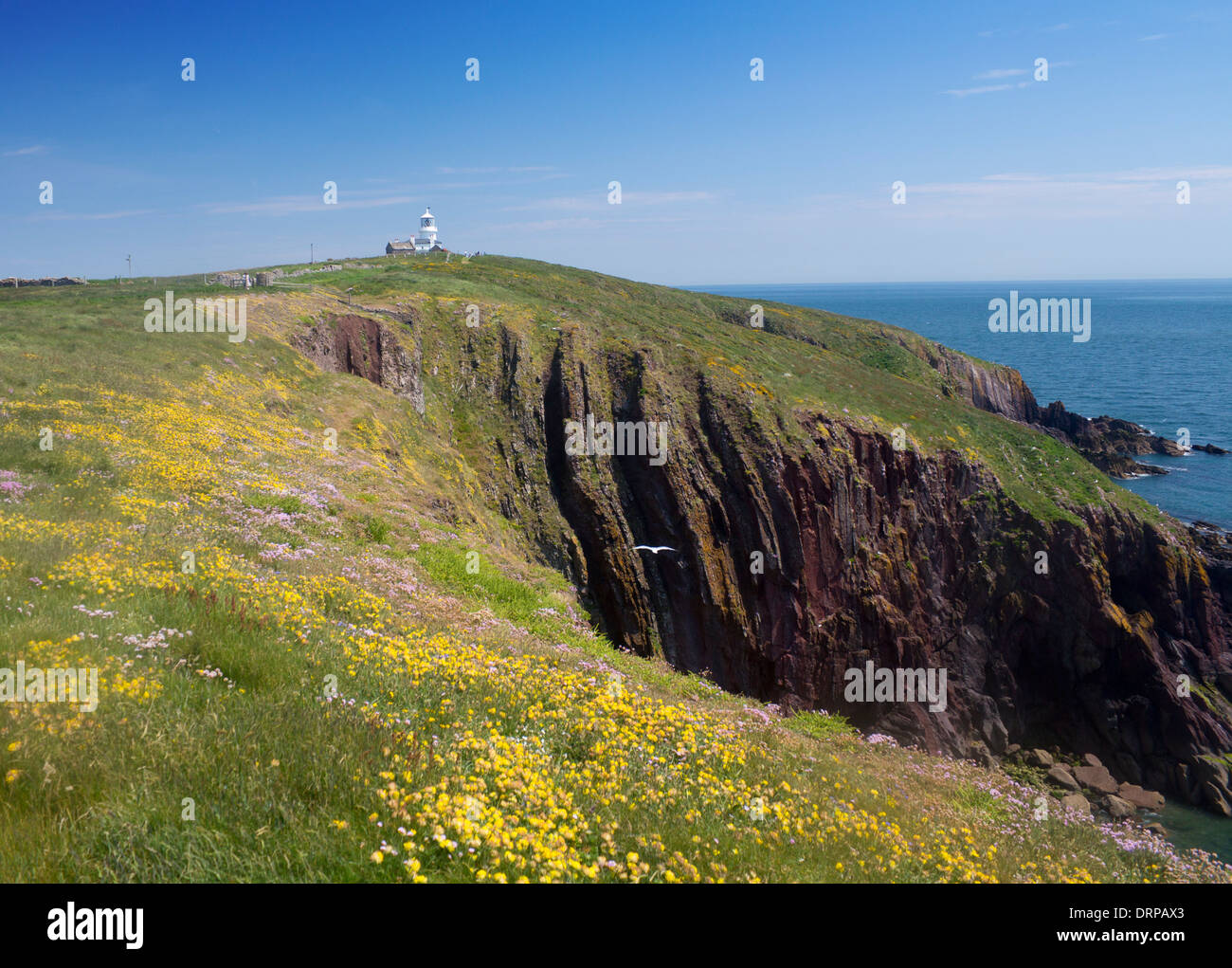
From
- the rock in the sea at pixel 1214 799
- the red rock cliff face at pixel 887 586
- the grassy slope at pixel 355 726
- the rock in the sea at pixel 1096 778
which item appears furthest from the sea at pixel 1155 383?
the grassy slope at pixel 355 726

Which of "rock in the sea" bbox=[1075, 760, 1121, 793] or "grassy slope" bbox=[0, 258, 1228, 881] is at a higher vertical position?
"grassy slope" bbox=[0, 258, 1228, 881]

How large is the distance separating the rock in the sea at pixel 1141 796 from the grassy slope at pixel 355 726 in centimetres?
2288

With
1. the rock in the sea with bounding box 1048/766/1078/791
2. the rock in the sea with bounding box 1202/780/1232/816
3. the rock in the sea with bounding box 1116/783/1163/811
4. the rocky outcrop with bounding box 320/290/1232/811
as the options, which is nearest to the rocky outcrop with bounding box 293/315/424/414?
the rocky outcrop with bounding box 320/290/1232/811

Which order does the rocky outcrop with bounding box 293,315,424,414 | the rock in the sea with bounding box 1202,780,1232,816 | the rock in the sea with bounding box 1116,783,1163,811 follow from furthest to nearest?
the rocky outcrop with bounding box 293,315,424,414
the rock in the sea with bounding box 1116,783,1163,811
the rock in the sea with bounding box 1202,780,1232,816

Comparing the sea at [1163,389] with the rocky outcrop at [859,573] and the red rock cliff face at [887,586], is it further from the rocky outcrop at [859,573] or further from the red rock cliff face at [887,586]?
the rocky outcrop at [859,573]

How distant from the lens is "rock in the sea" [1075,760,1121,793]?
2844 cm

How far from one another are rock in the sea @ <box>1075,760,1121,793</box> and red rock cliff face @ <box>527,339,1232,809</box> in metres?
1.32

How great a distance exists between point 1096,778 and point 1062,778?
7.00 ft

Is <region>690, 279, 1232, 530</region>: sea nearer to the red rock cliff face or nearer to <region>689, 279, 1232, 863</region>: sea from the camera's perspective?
<region>689, 279, 1232, 863</region>: sea

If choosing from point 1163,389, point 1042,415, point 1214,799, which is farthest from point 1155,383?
point 1214,799

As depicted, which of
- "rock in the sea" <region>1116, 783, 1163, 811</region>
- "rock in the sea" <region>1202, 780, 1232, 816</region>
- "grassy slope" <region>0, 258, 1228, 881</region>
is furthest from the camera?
"rock in the sea" <region>1116, 783, 1163, 811</region>

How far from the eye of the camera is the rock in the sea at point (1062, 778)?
91.9 feet

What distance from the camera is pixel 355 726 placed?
6.14 m
